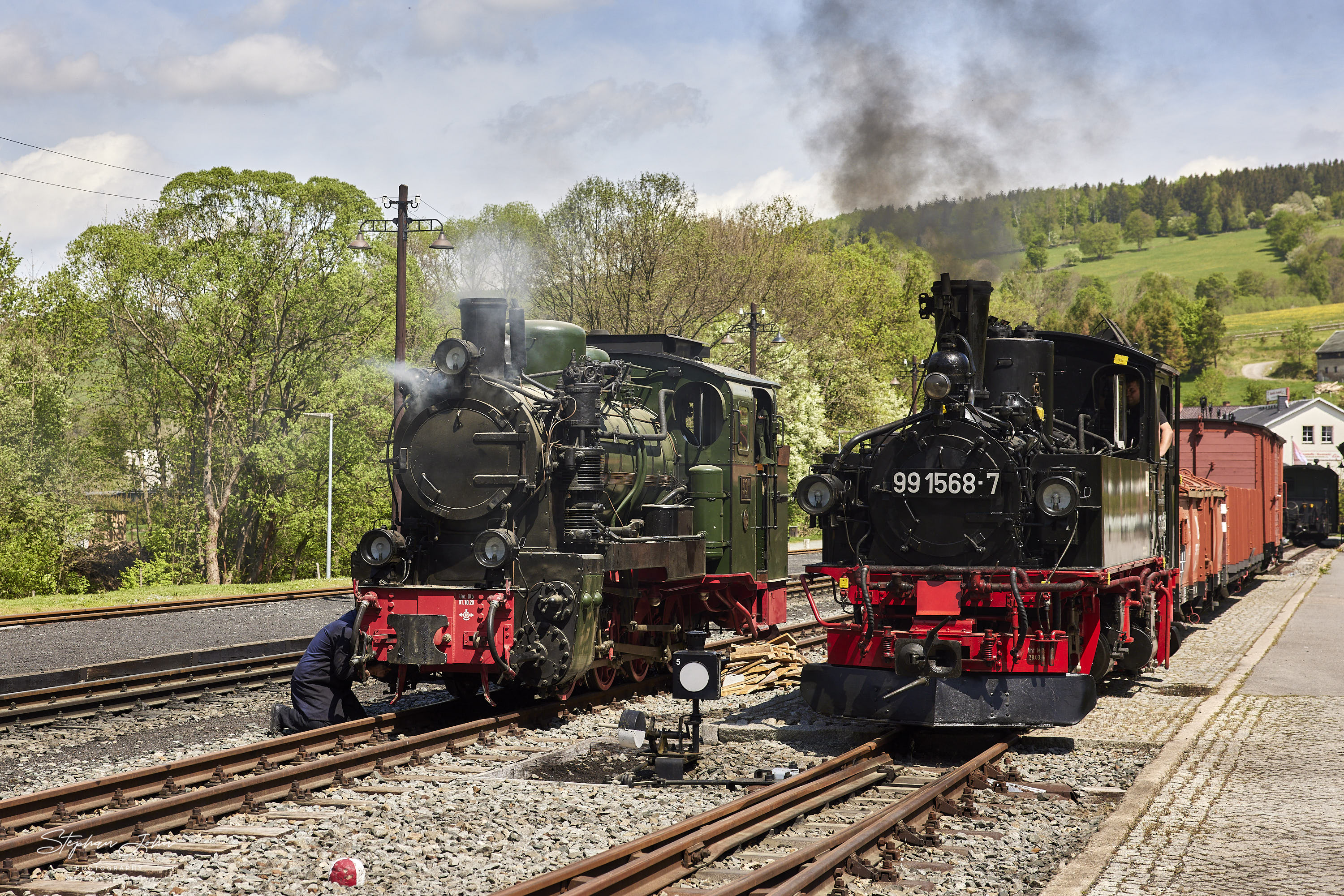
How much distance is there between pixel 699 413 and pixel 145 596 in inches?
515

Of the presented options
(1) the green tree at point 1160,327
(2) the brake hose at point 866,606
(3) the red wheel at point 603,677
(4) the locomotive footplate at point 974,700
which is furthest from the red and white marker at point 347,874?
(1) the green tree at point 1160,327

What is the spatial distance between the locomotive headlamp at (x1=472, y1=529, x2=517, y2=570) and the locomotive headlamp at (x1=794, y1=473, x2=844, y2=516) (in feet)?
7.42

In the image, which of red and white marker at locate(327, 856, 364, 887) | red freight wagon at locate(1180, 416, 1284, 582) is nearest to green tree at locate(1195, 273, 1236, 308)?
red freight wagon at locate(1180, 416, 1284, 582)

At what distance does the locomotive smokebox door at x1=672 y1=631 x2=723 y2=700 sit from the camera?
7992 mm

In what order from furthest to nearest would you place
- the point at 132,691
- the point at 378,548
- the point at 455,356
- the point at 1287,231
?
the point at 1287,231 → the point at 132,691 → the point at 455,356 → the point at 378,548

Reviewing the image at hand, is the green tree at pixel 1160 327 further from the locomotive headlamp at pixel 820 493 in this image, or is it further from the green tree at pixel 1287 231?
the locomotive headlamp at pixel 820 493

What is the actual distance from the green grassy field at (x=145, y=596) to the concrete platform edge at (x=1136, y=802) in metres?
15.3

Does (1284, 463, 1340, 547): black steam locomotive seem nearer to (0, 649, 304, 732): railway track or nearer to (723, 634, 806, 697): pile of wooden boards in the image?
(723, 634, 806, 697): pile of wooden boards

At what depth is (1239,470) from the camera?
75.1 feet

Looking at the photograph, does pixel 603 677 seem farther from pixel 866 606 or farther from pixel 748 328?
pixel 748 328

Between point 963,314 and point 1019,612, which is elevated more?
point 963,314

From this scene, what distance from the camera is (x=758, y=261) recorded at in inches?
1380

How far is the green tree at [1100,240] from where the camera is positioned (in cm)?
13562

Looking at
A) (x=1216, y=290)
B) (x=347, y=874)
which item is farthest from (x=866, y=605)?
(x=1216, y=290)
